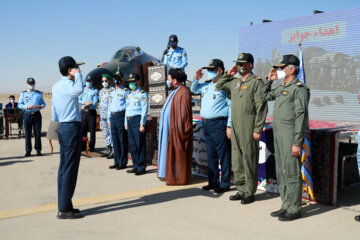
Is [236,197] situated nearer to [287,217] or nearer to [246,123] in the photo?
[287,217]

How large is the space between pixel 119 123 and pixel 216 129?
8.85ft

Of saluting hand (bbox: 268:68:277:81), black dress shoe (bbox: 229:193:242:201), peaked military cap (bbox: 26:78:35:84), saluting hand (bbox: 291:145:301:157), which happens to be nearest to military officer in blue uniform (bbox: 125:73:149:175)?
black dress shoe (bbox: 229:193:242:201)

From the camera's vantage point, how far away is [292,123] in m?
3.88

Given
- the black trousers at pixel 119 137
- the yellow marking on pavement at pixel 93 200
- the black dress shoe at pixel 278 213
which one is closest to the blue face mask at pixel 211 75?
the yellow marking on pavement at pixel 93 200

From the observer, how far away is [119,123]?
7113 millimetres

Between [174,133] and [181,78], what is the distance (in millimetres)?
961

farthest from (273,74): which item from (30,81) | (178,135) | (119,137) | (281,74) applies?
(30,81)

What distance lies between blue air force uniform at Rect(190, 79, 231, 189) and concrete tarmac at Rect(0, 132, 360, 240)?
13.5 inches

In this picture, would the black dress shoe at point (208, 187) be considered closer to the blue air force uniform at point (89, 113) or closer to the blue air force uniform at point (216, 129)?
the blue air force uniform at point (216, 129)

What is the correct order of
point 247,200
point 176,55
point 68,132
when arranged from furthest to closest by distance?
point 176,55
point 247,200
point 68,132

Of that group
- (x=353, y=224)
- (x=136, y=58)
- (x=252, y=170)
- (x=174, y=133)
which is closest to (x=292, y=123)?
(x=252, y=170)

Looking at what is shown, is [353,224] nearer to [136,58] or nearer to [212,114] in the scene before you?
[212,114]

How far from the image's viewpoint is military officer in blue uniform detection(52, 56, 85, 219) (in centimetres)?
400

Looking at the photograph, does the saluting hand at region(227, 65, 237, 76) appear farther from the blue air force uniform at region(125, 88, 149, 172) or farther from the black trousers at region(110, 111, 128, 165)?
the black trousers at region(110, 111, 128, 165)
